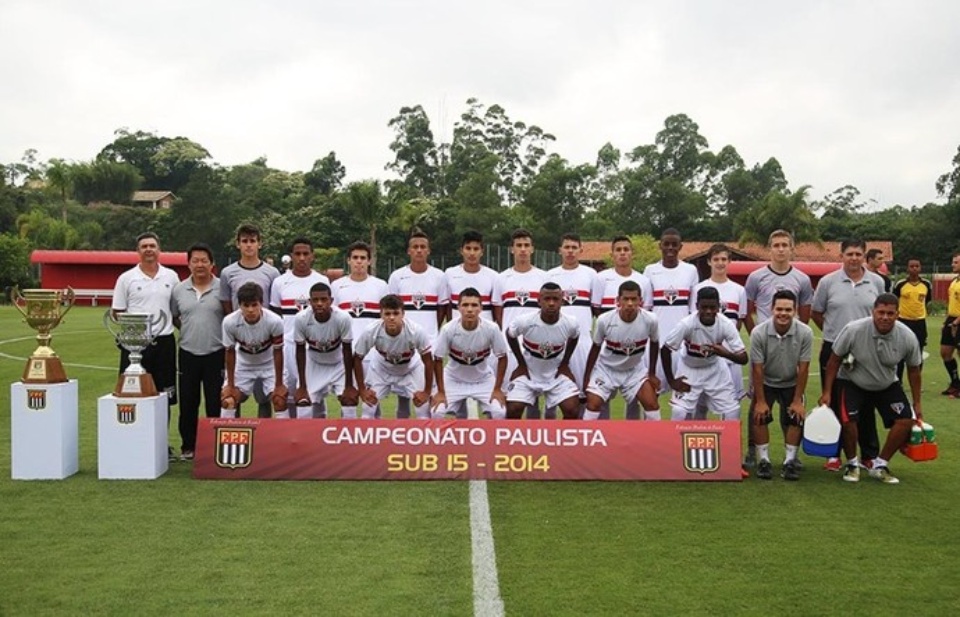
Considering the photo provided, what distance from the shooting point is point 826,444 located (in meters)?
7.28

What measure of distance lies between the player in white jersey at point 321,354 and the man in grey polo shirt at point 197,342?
788 millimetres

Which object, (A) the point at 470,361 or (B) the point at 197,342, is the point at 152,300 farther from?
(A) the point at 470,361

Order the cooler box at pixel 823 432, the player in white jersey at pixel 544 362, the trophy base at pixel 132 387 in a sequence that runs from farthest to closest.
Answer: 1. the player in white jersey at pixel 544 362
2. the cooler box at pixel 823 432
3. the trophy base at pixel 132 387

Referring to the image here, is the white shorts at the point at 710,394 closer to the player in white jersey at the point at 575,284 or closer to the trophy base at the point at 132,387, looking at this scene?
the player in white jersey at the point at 575,284

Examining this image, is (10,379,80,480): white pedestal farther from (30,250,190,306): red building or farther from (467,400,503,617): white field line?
(30,250,190,306): red building

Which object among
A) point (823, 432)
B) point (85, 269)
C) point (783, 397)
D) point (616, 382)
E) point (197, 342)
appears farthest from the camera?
point (85, 269)

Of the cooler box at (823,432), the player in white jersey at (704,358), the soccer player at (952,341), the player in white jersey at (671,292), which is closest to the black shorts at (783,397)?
the cooler box at (823,432)

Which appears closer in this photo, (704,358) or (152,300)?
(704,358)

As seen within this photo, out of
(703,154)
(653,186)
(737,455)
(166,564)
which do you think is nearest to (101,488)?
(166,564)

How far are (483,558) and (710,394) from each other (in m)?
3.48

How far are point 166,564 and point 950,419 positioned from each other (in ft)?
30.8

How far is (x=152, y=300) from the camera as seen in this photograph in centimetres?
804

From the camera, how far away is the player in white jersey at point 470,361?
7.71 meters

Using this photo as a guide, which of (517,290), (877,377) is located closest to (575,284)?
(517,290)
